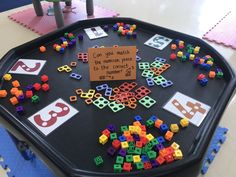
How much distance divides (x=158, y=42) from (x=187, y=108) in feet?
0.87

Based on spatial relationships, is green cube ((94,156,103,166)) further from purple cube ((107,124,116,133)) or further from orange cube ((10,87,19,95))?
orange cube ((10,87,19,95))

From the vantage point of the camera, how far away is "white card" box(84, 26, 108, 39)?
73 centimetres

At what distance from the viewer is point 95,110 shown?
516 mm

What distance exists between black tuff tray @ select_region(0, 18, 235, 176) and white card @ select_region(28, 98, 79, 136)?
0.03 ft

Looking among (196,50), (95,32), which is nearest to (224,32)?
(196,50)

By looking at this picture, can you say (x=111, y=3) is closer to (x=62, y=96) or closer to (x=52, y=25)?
(x=52, y=25)

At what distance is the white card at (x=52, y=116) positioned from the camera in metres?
0.48

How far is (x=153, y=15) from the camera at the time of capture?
1179mm

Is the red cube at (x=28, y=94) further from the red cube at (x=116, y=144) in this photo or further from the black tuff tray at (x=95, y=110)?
the red cube at (x=116, y=144)

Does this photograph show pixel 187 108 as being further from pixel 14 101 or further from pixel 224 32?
pixel 224 32

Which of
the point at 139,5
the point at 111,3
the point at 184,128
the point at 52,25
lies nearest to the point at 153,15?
the point at 139,5

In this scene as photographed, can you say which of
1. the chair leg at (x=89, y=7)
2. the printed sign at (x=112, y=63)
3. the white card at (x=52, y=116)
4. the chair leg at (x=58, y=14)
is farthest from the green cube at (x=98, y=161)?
the chair leg at (x=89, y=7)

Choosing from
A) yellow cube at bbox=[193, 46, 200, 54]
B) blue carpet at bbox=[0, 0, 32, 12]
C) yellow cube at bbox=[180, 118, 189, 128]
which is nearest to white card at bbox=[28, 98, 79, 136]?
yellow cube at bbox=[180, 118, 189, 128]

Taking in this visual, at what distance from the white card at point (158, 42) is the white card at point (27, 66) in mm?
308
